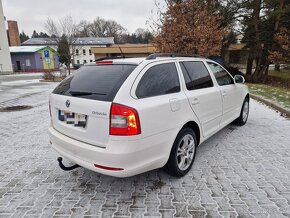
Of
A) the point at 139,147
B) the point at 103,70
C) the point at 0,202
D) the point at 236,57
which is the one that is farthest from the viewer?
the point at 236,57

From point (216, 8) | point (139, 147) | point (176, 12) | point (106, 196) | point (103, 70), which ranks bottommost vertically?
point (106, 196)

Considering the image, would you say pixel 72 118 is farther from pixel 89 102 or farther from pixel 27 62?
pixel 27 62

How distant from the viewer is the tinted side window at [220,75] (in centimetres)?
412

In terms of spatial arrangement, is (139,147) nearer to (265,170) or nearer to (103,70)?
(103,70)

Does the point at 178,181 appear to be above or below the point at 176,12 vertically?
below

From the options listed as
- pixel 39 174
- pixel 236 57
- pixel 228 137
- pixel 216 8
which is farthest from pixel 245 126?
pixel 236 57

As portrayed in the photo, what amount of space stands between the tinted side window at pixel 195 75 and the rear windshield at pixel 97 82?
0.99 metres

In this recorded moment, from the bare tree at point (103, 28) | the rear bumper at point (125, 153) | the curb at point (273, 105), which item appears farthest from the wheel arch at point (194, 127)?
the bare tree at point (103, 28)

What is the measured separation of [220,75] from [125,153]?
2.86m

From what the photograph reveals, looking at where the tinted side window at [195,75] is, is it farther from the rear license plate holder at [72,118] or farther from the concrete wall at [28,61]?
the concrete wall at [28,61]

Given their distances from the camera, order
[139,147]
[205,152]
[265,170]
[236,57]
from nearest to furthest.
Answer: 1. [139,147]
2. [265,170]
3. [205,152]
4. [236,57]

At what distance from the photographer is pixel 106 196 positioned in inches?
110

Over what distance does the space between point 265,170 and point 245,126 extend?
2.24 m

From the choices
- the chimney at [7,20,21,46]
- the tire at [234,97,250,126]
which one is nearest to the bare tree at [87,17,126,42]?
the chimney at [7,20,21,46]
